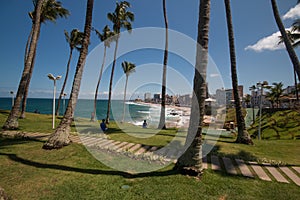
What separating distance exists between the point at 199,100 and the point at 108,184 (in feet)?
11.3

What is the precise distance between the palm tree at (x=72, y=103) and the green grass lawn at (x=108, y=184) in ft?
3.57

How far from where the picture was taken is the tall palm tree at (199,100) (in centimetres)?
455

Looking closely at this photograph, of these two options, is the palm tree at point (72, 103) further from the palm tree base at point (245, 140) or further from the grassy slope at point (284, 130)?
the grassy slope at point (284, 130)

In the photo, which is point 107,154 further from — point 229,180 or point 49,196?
point 229,180

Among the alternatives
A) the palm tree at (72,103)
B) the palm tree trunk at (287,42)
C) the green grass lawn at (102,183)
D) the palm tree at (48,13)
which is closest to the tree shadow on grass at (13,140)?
the green grass lawn at (102,183)

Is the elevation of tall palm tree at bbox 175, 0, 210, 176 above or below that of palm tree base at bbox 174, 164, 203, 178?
above

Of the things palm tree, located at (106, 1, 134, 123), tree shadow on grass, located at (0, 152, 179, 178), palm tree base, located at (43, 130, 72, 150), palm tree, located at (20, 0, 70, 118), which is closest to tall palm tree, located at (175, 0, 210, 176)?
tree shadow on grass, located at (0, 152, 179, 178)

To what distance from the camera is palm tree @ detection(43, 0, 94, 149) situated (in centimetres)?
640

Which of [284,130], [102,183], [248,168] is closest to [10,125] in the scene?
[102,183]

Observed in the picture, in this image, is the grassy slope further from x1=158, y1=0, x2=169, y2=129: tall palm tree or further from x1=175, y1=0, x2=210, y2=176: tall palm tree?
x1=175, y1=0, x2=210, y2=176: tall palm tree

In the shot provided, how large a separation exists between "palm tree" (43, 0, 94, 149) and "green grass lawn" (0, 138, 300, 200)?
3.57 ft

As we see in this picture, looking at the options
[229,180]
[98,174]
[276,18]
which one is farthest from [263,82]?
[98,174]

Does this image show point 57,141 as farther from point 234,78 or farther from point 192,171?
point 234,78

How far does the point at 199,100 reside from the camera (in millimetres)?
4551
